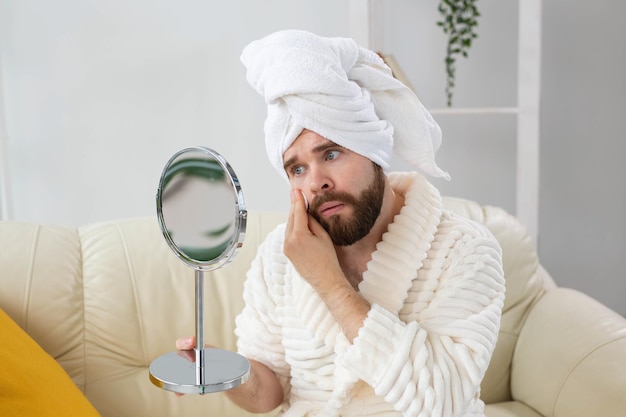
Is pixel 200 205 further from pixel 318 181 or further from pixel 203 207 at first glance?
pixel 318 181

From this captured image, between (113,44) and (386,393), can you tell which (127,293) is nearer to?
(386,393)

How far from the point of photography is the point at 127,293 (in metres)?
2.01

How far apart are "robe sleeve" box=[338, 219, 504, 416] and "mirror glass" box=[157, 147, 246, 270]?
0.41 m

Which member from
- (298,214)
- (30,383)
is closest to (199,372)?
(298,214)

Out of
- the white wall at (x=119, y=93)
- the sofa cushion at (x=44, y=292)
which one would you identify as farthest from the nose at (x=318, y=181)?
the white wall at (x=119, y=93)

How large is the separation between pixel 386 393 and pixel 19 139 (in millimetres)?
1908

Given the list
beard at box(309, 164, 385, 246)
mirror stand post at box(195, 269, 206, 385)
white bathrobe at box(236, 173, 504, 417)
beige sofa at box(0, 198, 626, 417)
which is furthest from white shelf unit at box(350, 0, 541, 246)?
mirror stand post at box(195, 269, 206, 385)

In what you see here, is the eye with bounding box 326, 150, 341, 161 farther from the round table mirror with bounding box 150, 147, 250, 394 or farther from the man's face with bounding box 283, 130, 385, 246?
the round table mirror with bounding box 150, 147, 250, 394

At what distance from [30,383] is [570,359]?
4.21 ft

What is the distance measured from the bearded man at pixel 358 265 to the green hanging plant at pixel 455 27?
1.45 m

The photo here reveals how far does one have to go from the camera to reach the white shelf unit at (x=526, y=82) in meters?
2.82

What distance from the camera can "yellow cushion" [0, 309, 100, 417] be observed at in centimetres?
137

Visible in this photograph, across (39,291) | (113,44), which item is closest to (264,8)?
(113,44)

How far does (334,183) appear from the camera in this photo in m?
1.48
